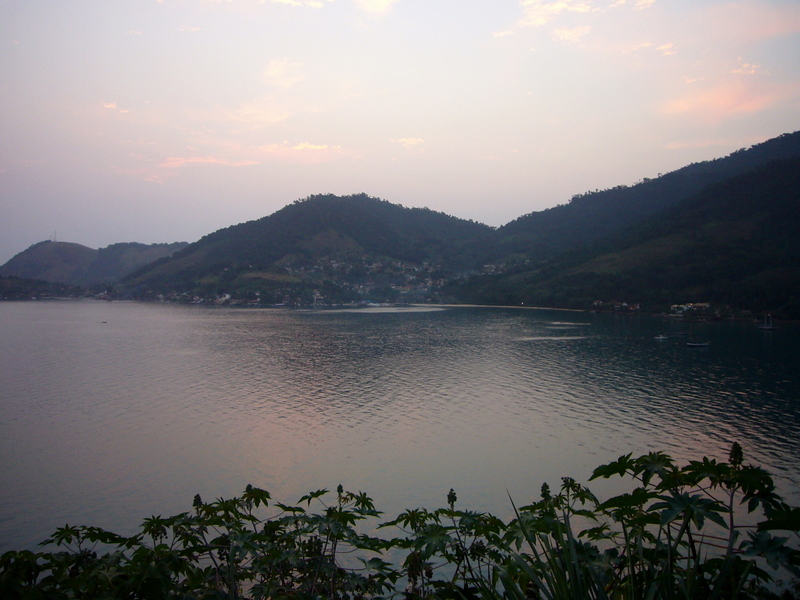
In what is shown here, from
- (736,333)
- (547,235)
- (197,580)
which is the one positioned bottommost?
(736,333)

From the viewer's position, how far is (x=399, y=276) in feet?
479

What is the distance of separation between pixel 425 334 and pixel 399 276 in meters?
88.8

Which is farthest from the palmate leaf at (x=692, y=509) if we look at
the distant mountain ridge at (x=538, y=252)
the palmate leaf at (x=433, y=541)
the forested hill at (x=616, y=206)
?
the forested hill at (x=616, y=206)

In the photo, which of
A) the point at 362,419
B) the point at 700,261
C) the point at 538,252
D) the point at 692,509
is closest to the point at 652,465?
the point at 692,509

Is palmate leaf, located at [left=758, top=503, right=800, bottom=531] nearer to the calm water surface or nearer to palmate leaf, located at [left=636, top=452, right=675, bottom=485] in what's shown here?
palmate leaf, located at [left=636, top=452, right=675, bottom=485]

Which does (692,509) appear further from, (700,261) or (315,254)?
(315,254)

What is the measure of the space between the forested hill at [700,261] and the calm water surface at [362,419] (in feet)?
99.1

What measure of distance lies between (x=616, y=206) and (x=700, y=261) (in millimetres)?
78498

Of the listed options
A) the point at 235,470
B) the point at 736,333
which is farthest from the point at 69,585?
the point at 736,333

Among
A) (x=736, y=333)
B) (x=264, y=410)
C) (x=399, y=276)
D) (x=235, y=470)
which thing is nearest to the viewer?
(x=235, y=470)

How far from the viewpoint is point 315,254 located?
→ 485 ft

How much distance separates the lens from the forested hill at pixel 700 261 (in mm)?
73312

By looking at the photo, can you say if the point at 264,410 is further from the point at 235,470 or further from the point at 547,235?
the point at 547,235

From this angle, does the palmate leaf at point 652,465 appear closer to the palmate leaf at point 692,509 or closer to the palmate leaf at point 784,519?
the palmate leaf at point 692,509
